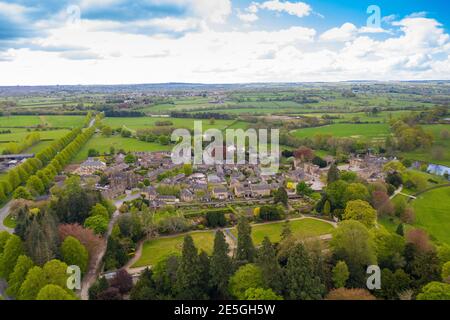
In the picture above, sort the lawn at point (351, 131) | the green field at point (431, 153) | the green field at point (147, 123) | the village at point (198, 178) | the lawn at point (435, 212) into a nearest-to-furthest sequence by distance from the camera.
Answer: the lawn at point (435, 212) → the village at point (198, 178) → the green field at point (431, 153) → the lawn at point (351, 131) → the green field at point (147, 123)

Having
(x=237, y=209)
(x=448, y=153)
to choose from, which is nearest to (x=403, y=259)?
(x=237, y=209)

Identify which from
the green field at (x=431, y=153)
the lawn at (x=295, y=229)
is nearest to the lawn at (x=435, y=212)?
the lawn at (x=295, y=229)

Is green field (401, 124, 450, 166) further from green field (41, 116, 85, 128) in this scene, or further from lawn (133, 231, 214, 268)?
green field (41, 116, 85, 128)

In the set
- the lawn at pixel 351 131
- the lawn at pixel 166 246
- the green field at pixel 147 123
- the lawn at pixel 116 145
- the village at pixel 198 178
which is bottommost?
the lawn at pixel 166 246

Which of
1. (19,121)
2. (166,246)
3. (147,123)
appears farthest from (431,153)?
(19,121)

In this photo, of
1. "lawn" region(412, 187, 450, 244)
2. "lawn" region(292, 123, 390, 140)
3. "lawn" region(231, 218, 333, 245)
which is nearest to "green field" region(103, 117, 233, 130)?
"lawn" region(292, 123, 390, 140)

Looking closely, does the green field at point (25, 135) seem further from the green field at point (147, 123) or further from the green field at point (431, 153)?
the green field at point (431, 153)
